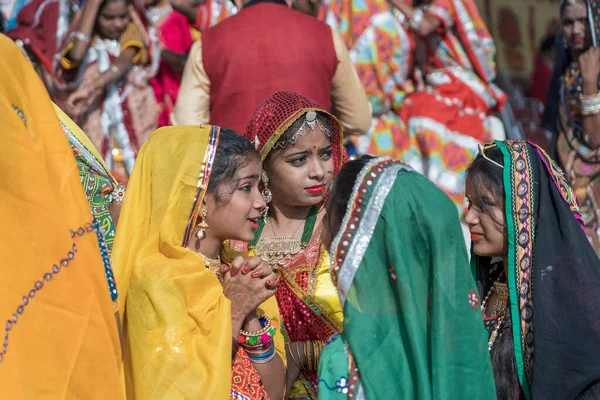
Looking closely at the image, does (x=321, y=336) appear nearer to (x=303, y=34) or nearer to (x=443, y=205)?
(x=443, y=205)

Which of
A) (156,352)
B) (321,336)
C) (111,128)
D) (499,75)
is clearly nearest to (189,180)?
(156,352)

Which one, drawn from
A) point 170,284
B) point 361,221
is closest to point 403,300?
point 361,221

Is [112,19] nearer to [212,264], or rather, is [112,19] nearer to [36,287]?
[212,264]

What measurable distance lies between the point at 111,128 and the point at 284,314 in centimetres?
286

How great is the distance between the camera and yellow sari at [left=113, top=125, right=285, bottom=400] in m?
3.06

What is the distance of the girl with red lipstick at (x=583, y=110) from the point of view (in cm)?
618

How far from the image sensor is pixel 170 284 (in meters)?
3.13

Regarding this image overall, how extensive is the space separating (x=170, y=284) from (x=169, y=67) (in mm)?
3717

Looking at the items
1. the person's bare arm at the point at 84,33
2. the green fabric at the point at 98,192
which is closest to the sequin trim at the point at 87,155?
the green fabric at the point at 98,192

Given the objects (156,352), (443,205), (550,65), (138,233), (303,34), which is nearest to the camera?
(443,205)

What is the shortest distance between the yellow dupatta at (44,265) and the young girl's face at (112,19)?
11.6 feet

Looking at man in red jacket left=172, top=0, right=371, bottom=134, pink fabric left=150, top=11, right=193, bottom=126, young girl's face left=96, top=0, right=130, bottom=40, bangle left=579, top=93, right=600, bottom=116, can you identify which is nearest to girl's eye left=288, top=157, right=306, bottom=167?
man in red jacket left=172, top=0, right=371, bottom=134

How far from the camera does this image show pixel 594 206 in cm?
620

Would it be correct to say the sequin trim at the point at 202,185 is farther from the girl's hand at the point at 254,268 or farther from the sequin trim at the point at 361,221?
the sequin trim at the point at 361,221
